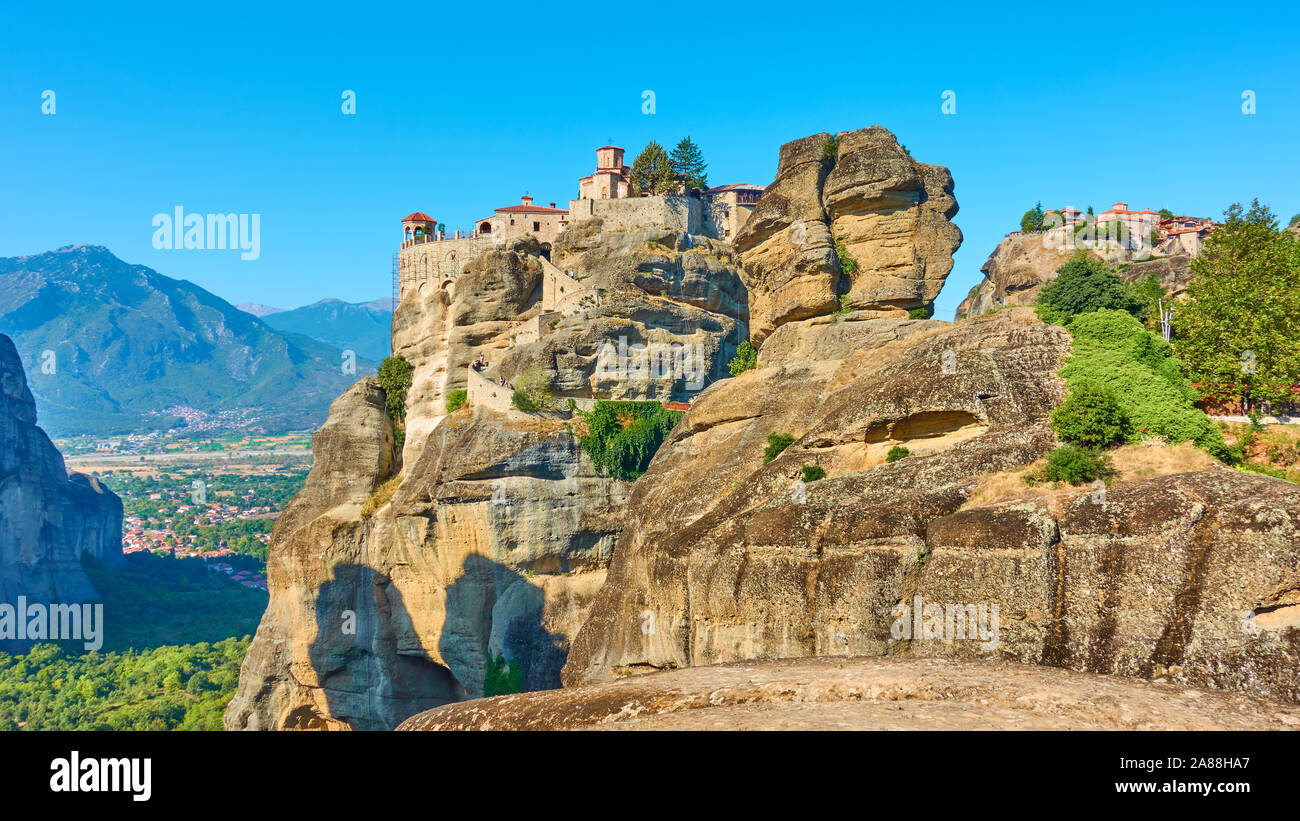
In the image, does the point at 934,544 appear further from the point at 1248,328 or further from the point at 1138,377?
the point at 1248,328

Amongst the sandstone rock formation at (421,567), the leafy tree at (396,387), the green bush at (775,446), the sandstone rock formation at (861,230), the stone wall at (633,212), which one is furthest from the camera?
the stone wall at (633,212)

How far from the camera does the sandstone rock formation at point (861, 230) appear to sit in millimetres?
38938

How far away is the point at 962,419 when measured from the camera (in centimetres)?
2400

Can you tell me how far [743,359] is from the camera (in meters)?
51.8

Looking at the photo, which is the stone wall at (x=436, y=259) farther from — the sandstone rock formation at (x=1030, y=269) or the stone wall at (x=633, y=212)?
the sandstone rock formation at (x=1030, y=269)

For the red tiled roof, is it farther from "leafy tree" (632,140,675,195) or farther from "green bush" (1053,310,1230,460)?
"green bush" (1053,310,1230,460)

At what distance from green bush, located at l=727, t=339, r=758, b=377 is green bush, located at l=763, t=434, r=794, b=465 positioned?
19.4m

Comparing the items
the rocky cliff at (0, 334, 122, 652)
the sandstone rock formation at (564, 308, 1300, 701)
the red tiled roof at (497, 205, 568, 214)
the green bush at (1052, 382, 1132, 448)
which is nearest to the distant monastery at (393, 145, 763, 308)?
the red tiled roof at (497, 205, 568, 214)

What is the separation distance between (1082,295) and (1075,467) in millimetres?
11408

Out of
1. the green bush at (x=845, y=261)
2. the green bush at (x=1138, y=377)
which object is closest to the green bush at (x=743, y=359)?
the green bush at (x=845, y=261)

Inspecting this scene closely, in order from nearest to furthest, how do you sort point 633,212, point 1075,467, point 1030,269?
point 1075,467 < point 1030,269 < point 633,212

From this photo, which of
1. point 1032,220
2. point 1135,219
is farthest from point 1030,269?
point 1135,219

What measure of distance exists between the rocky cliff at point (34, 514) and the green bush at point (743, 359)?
97171 millimetres
